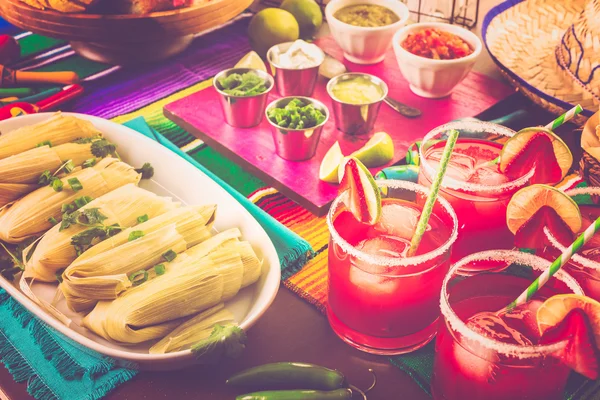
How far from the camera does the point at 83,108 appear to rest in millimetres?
2203

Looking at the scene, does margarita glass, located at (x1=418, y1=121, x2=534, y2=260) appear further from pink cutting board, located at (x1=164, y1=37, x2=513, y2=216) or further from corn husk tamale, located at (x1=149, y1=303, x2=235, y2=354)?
corn husk tamale, located at (x1=149, y1=303, x2=235, y2=354)

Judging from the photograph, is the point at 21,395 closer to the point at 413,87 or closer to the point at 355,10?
the point at 413,87

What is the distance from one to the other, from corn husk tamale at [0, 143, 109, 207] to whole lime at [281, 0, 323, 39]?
4.38ft

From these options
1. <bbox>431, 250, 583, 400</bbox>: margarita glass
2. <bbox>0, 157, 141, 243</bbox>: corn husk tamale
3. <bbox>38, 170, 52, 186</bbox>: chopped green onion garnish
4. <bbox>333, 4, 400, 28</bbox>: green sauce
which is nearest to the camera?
<bbox>431, 250, 583, 400</bbox>: margarita glass

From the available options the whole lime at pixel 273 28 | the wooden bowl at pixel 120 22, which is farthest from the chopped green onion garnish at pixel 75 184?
the whole lime at pixel 273 28

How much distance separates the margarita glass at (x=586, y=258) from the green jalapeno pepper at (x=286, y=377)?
0.48m

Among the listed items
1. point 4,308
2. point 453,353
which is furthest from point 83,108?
point 453,353

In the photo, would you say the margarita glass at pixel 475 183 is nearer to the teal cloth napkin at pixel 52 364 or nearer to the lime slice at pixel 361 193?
the lime slice at pixel 361 193

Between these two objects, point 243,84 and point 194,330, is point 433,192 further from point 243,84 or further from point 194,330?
point 243,84

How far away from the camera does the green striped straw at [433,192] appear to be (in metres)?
1.00

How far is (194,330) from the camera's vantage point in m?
1.16

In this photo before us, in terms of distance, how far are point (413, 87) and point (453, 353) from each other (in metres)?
1.36

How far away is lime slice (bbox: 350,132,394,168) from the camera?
67.6 inches

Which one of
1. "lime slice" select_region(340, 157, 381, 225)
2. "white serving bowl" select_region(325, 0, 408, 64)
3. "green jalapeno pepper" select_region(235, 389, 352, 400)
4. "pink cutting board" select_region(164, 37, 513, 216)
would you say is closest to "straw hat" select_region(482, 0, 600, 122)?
"pink cutting board" select_region(164, 37, 513, 216)
